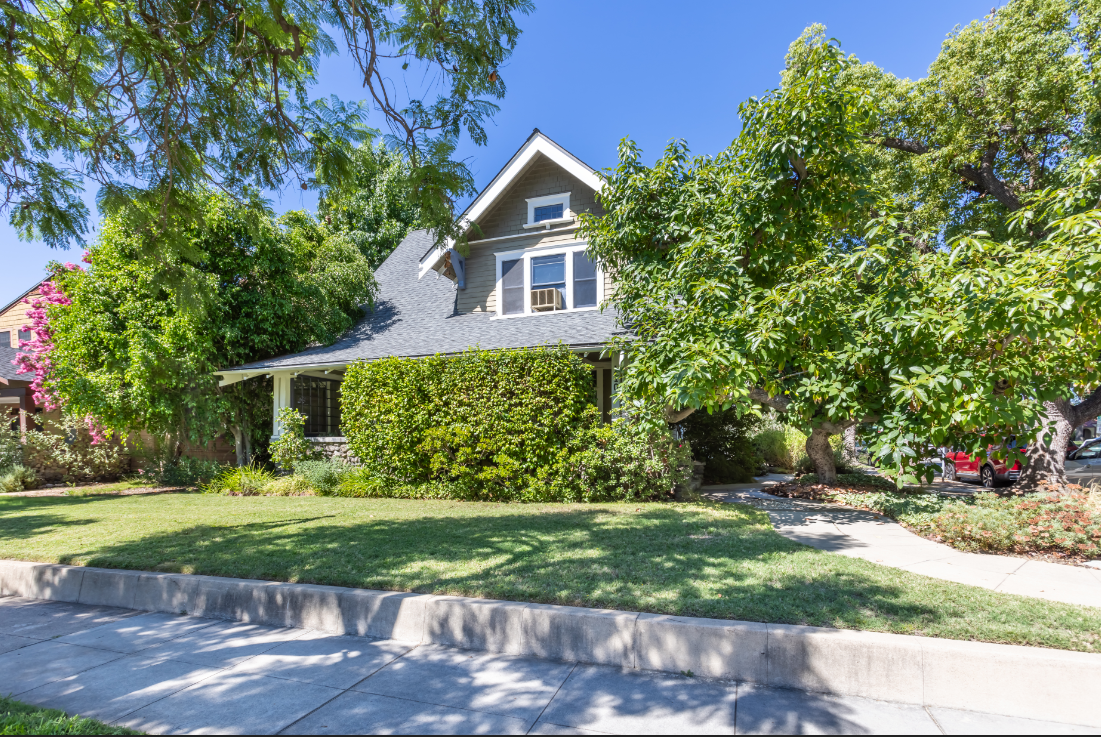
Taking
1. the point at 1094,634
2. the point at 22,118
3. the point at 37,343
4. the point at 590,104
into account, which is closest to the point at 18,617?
Answer: the point at 22,118

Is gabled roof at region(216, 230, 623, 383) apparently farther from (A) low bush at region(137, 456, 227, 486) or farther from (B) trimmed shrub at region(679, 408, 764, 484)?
(B) trimmed shrub at region(679, 408, 764, 484)

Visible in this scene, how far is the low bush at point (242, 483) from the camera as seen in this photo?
11.4 meters

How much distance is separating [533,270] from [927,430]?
881 cm

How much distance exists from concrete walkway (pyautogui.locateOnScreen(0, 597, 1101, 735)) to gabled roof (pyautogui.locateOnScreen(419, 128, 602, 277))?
9417mm

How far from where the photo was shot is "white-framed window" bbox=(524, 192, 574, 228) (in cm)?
1273

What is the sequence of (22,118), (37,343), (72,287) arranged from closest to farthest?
1. (22,118)
2. (72,287)
3. (37,343)

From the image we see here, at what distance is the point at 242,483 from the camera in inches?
448

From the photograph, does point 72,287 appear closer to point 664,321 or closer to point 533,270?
point 533,270

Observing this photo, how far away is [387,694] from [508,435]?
21.5ft

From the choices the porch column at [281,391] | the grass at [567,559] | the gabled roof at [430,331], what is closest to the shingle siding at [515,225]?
the gabled roof at [430,331]

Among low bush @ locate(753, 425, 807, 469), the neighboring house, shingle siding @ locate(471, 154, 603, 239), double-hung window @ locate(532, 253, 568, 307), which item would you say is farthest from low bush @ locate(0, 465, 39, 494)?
low bush @ locate(753, 425, 807, 469)

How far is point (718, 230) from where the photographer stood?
27.4ft

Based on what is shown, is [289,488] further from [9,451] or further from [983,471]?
[983,471]

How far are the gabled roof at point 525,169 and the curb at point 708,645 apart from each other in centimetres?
891
